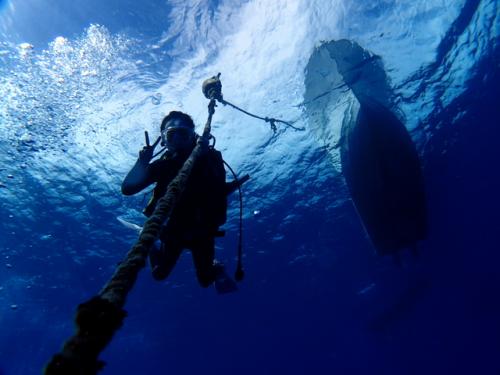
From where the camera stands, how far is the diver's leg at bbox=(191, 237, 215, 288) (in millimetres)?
5760

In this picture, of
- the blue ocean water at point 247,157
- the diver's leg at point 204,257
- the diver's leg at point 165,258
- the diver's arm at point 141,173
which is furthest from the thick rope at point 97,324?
the blue ocean water at point 247,157

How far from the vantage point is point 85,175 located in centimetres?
1598

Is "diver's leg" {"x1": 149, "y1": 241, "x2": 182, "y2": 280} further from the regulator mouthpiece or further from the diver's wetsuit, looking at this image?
the regulator mouthpiece

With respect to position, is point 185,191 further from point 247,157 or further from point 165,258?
point 247,157

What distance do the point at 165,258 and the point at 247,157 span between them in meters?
10.9

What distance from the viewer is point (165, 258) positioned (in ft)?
18.5

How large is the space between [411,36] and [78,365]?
14633 millimetres

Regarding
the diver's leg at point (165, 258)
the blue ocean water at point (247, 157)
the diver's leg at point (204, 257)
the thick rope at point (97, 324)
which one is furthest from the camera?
the blue ocean water at point (247, 157)

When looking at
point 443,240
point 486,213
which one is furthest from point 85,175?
point 486,213

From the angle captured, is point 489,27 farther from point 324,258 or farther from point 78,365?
point 324,258

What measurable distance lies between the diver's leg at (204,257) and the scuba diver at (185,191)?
0.12 ft

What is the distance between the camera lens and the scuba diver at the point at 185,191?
5.29 meters

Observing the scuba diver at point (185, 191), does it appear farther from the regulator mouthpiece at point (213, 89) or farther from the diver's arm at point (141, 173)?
the regulator mouthpiece at point (213, 89)

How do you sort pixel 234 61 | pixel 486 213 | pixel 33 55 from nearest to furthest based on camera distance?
pixel 33 55 → pixel 234 61 → pixel 486 213
